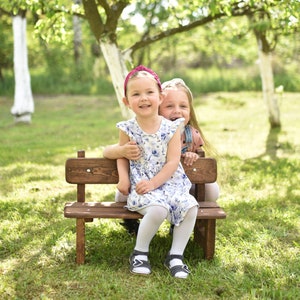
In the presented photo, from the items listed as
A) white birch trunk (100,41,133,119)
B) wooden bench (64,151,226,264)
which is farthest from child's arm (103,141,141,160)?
white birch trunk (100,41,133,119)

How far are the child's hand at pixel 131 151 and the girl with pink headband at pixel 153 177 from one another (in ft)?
0.16

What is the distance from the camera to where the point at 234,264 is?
147 inches

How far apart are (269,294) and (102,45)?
183 inches

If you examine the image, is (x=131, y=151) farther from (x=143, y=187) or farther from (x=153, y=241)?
(x=153, y=241)

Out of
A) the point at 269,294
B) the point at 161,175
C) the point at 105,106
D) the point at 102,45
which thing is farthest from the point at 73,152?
the point at 105,106

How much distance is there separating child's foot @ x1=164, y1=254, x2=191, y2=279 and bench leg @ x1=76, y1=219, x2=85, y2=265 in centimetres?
60

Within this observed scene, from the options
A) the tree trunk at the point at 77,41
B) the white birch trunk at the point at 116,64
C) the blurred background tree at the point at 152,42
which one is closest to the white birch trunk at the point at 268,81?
the blurred background tree at the point at 152,42

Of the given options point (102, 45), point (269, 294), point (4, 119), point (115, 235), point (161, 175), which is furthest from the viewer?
point (4, 119)

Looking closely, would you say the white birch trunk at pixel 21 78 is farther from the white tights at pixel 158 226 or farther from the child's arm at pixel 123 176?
the white tights at pixel 158 226

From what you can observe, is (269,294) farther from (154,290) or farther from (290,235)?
(290,235)

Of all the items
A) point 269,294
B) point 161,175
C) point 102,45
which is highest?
point 102,45

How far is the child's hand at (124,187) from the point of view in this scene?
3723mm

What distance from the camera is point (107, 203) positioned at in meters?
3.86

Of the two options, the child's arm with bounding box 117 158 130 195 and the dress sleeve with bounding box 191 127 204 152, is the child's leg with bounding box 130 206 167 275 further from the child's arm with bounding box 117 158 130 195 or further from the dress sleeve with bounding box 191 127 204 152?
the dress sleeve with bounding box 191 127 204 152
